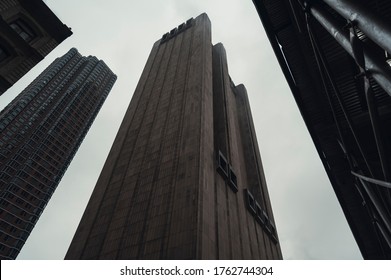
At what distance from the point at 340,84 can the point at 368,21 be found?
6980 millimetres

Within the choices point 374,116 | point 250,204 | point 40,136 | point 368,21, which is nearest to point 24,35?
point 368,21

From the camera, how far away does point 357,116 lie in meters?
10.5

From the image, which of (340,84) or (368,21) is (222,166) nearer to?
(340,84)

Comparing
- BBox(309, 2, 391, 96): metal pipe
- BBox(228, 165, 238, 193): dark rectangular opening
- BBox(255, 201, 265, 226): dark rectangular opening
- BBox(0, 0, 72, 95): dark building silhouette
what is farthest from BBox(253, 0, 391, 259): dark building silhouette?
BBox(255, 201, 265, 226): dark rectangular opening

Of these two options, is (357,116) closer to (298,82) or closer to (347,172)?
(298,82)

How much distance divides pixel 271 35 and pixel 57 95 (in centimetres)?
11664

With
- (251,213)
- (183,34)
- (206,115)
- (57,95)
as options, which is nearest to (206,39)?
(183,34)

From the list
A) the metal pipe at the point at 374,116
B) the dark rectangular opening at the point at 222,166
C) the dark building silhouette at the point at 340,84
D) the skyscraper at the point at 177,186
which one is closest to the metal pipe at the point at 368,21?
the dark building silhouette at the point at 340,84

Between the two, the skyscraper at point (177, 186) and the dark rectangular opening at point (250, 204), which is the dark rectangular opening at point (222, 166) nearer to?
the skyscraper at point (177, 186)

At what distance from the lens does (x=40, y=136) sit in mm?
95875

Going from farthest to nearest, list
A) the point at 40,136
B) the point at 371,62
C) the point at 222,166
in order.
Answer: the point at 40,136 < the point at 222,166 < the point at 371,62

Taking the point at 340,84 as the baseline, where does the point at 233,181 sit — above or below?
above

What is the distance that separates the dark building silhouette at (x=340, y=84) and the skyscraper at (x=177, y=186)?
638 inches

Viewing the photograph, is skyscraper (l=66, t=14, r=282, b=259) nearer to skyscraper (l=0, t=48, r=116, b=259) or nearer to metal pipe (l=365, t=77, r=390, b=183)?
metal pipe (l=365, t=77, r=390, b=183)
